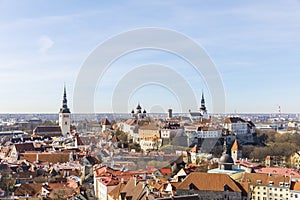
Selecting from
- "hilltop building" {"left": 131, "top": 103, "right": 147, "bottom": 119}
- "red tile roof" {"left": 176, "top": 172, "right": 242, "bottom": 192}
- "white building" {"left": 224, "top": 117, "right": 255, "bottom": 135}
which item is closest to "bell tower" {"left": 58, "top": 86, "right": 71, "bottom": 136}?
"hilltop building" {"left": 131, "top": 103, "right": 147, "bottom": 119}

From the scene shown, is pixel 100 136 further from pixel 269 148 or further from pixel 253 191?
pixel 253 191

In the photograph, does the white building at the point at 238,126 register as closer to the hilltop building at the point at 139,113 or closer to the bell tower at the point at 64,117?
the hilltop building at the point at 139,113

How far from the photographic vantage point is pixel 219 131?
43.9 m

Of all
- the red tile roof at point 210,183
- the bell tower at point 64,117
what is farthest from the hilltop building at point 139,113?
the red tile roof at point 210,183

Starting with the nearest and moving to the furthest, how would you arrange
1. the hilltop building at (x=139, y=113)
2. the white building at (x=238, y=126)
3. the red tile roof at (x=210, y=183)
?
the red tile roof at (x=210, y=183)
the white building at (x=238, y=126)
the hilltop building at (x=139, y=113)

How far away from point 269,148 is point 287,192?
17371 mm

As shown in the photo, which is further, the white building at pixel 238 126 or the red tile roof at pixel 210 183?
the white building at pixel 238 126

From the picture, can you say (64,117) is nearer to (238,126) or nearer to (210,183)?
(238,126)

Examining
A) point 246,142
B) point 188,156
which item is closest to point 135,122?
point 246,142

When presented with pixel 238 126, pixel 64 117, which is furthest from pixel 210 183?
pixel 64 117

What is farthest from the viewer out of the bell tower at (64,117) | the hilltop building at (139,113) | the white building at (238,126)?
the hilltop building at (139,113)

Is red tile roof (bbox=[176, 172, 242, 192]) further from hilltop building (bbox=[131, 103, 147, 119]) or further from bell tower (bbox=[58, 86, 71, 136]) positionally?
hilltop building (bbox=[131, 103, 147, 119])

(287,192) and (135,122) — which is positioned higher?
(135,122)

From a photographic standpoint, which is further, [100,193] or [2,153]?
[2,153]
